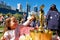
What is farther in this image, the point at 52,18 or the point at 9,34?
the point at 52,18

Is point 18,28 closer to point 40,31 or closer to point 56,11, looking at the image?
point 40,31

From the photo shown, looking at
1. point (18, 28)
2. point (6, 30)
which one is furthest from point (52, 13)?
point (18, 28)

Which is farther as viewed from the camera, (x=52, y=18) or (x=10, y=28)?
(x=52, y=18)

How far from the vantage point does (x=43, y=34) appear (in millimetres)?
1152

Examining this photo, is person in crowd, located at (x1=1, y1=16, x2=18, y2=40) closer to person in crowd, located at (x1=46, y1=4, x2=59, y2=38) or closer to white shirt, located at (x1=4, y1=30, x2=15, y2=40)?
white shirt, located at (x1=4, y1=30, x2=15, y2=40)

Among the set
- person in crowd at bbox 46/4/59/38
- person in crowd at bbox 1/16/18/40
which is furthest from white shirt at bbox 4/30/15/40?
person in crowd at bbox 46/4/59/38

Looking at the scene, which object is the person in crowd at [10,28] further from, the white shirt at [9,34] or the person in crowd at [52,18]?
the person in crowd at [52,18]

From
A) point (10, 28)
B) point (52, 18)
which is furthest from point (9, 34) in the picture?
point (52, 18)

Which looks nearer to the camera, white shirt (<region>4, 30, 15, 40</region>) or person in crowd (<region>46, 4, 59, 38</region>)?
white shirt (<region>4, 30, 15, 40</region>)

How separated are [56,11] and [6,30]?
2.06 m

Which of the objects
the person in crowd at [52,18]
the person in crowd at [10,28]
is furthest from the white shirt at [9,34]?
the person in crowd at [52,18]

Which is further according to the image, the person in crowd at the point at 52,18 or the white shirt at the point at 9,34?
the person in crowd at the point at 52,18

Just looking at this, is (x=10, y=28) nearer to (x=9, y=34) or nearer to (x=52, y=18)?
(x=9, y=34)

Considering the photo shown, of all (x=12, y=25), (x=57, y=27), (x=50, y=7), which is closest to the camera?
(x=12, y=25)
